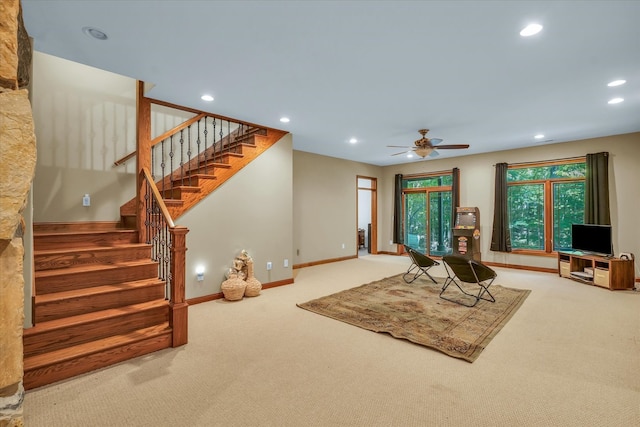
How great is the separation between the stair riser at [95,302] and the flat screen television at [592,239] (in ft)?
22.4

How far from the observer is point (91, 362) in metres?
2.49

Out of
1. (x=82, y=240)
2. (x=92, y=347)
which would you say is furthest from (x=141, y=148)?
(x=92, y=347)

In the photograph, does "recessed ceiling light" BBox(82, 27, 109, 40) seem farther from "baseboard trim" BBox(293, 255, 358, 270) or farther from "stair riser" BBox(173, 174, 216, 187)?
"baseboard trim" BBox(293, 255, 358, 270)

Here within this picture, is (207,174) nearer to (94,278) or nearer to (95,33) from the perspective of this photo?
(94,278)

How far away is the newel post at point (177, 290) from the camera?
116 inches

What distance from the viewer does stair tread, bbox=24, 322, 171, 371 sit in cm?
232

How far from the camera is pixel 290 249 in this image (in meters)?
5.54

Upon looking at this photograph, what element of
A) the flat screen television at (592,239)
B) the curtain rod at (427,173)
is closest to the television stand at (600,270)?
the flat screen television at (592,239)

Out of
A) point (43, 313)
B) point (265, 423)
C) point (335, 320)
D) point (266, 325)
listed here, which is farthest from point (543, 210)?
point (43, 313)

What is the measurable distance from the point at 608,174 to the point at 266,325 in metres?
6.63

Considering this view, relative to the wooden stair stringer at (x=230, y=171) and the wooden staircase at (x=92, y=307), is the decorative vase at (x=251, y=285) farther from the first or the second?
the wooden staircase at (x=92, y=307)

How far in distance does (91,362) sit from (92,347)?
0.38ft

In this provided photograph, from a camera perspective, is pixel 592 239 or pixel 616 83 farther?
pixel 592 239

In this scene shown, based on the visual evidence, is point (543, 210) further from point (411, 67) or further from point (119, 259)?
point (119, 259)
